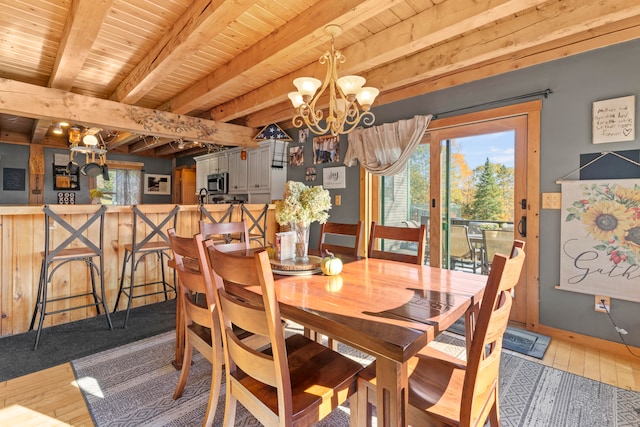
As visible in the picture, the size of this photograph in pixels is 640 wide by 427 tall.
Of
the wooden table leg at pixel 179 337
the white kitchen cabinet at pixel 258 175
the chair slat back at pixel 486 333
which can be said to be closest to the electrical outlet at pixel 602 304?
the chair slat back at pixel 486 333

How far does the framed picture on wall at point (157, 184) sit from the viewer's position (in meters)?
7.89

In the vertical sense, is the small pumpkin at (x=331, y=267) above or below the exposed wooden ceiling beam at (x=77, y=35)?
below

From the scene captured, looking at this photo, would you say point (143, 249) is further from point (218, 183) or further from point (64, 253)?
point (218, 183)

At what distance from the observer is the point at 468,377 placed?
949 mm

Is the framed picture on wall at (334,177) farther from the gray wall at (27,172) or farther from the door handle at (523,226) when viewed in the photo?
the gray wall at (27,172)

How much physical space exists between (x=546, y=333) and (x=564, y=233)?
90 centimetres

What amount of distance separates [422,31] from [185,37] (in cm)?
175

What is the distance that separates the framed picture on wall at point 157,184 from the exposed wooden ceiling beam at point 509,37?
22.4 ft

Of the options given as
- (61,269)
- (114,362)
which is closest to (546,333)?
(114,362)

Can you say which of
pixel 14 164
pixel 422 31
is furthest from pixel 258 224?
pixel 14 164

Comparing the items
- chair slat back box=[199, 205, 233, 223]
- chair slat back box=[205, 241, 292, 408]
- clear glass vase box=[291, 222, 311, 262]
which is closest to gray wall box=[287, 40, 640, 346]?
clear glass vase box=[291, 222, 311, 262]

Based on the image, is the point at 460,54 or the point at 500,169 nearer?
the point at 460,54

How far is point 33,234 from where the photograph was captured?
2.80 metres

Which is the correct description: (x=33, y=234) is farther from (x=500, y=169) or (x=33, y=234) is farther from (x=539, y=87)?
(x=539, y=87)
